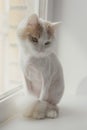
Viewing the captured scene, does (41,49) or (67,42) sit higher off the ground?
(41,49)

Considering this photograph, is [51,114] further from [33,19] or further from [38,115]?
[33,19]

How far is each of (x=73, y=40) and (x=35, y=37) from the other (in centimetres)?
51

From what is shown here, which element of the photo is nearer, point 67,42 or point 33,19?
point 33,19

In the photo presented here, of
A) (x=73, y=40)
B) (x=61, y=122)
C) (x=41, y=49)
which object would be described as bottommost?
(x=61, y=122)

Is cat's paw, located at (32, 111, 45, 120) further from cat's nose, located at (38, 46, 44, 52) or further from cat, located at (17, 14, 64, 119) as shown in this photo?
cat's nose, located at (38, 46, 44, 52)

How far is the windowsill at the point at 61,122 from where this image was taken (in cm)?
93

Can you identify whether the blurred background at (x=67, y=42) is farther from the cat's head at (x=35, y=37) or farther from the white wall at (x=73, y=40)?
the cat's head at (x=35, y=37)

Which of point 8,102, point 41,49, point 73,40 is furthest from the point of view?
point 73,40

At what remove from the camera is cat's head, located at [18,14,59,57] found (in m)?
0.92

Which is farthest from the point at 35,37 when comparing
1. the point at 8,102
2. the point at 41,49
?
the point at 8,102

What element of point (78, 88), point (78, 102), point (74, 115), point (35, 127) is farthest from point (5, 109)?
point (78, 88)

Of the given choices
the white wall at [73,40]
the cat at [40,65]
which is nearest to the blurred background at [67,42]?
the white wall at [73,40]

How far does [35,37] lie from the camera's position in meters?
0.93

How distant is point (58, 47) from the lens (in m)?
1.44
